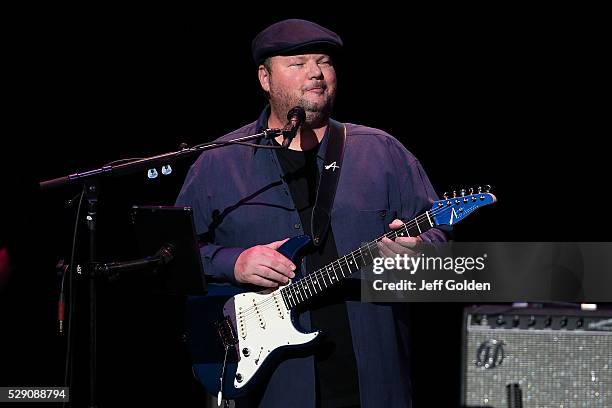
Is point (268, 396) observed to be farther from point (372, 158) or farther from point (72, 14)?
point (72, 14)

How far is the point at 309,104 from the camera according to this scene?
3998 millimetres

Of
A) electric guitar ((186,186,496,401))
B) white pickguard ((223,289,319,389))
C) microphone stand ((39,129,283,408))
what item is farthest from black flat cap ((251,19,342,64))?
white pickguard ((223,289,319,389))

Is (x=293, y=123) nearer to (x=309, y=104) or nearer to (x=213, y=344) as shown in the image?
(x=309, y=104)

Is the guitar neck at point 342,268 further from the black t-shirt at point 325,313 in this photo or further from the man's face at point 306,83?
the man's face at point 306,83

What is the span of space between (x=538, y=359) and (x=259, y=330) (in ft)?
5.16

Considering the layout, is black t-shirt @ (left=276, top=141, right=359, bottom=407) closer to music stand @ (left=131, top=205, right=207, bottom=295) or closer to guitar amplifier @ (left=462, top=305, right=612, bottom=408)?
music stand @ (left=131, top=205, right=207, bottom=295)

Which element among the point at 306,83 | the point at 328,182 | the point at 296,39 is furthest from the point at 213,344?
the point at 296,39

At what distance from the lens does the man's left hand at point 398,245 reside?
145 inches

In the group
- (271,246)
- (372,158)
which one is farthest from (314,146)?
(271,246)

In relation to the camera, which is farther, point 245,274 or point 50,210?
point 50,210

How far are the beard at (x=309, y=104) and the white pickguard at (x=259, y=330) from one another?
2.42 feet

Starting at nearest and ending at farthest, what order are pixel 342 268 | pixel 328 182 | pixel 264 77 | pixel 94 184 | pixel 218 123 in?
pixel 94 184
pixel 342 268
pixel 328 182
pixel 264 77
pixel 218 123

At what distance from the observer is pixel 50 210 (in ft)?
17.3

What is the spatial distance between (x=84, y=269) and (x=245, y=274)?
643mm
